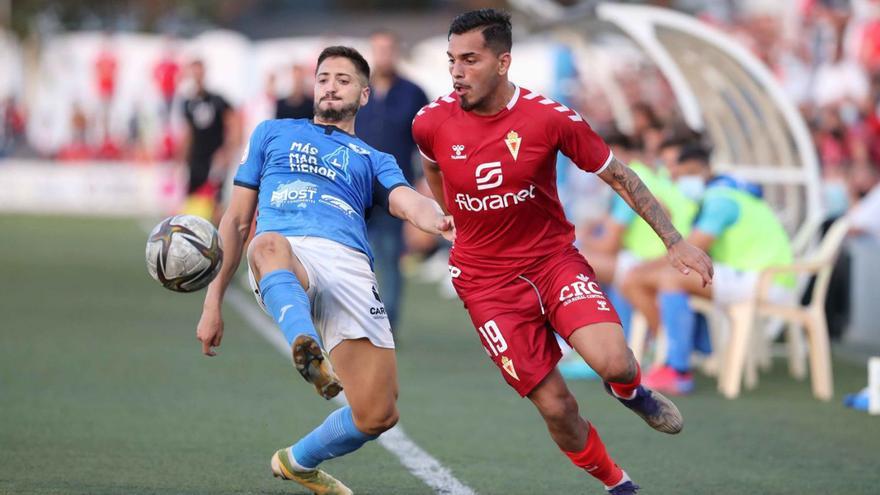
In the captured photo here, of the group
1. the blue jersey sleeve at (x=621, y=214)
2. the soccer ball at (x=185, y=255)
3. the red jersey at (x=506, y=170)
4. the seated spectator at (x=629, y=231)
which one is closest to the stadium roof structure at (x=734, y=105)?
the seated spectator at (x=629, y=231)

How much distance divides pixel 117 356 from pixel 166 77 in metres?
25.8

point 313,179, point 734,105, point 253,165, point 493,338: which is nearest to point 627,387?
point 493,338

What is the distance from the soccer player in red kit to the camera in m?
6.63

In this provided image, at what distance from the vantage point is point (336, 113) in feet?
22.5

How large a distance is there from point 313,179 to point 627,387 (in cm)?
164

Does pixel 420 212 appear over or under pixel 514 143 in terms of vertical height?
under

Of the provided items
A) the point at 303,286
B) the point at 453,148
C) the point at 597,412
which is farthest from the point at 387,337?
the point at 597,412

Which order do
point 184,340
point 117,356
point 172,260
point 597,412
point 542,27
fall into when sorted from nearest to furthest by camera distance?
1. point 172,260
2. point 597,412
3. point 117,356
4. point 184,340
5. point 542,27

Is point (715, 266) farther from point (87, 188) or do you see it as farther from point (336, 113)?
point (87, 188)

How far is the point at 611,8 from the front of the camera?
13.1m

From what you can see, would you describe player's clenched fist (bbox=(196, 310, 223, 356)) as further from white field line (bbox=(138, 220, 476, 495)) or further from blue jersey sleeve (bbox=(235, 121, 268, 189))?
white field line (bbox=(138, 220, 476, 495))

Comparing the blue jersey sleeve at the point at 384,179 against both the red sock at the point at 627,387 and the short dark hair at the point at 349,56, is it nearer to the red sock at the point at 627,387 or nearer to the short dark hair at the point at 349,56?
the short dark hair at the point at 349,56

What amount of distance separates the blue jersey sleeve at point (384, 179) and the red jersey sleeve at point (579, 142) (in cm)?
70

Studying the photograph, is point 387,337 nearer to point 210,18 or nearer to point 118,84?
point 118,84
